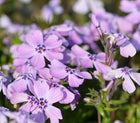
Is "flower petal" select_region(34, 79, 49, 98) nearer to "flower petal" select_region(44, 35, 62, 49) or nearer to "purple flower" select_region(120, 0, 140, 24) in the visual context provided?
"flower petal" select_region(44, 35, 62, 49)

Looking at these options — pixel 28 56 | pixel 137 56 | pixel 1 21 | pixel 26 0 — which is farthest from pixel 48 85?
pixel 26 0

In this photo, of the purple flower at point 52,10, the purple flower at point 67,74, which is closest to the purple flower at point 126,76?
the purple flower at point 67,74

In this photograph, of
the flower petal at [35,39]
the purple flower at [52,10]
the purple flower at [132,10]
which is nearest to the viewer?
the flower petal at [35,39]

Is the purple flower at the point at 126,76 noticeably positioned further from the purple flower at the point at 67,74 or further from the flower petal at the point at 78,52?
the flower petal at the point at 78,52

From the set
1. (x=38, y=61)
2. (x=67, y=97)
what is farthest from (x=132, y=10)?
(x=67, y=97)

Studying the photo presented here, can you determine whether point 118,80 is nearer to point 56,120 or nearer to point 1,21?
point 56,120

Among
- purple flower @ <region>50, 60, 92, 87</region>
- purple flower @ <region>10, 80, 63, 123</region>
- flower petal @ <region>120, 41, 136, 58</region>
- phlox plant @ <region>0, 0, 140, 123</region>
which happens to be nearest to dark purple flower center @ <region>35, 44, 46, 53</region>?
phlox plant @ <region>0, 0, 140, 123</region>
